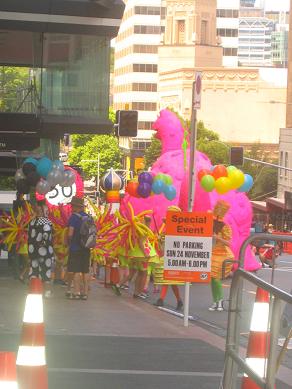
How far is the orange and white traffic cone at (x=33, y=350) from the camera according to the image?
7.39 metres

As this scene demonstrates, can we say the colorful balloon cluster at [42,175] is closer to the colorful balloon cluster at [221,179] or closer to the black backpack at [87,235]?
the colorful balloon cluster at [221,179]

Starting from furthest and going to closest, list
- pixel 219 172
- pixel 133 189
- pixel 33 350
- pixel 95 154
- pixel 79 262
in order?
pixel 95 154 < pixel 133 189 < pixel 219 172 < pixel 79 262 < pixel 33 350

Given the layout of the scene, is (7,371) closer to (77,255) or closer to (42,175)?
(77,255)

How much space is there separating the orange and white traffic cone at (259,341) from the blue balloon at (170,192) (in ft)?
63.3

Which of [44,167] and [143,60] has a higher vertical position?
[143,60]

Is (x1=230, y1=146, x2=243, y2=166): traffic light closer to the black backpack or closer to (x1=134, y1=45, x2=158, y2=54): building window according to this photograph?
the black backpack

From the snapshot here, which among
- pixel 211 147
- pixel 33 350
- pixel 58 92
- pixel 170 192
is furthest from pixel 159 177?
pixel 211 147

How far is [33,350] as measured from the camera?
7.55 m

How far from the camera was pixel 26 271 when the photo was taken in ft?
69.2

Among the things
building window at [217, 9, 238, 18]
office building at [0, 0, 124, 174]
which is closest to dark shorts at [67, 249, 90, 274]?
office building at [0, 0, 124, 174]

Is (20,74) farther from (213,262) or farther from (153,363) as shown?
(153,363)

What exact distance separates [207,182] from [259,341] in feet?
60.5

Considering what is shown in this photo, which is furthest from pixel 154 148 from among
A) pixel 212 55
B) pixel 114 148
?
pixel 212 55

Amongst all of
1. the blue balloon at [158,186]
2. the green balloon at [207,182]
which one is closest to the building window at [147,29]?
the blue balloon at [158,186]
